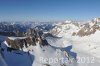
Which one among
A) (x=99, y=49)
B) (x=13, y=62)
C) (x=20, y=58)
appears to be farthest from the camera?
(x=99, y=49)

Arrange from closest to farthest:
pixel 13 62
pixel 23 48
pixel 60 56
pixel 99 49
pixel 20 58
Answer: pixel 13 62, pixel 20 58, pixel 60 56, pixel 23 48, pixel 99 49

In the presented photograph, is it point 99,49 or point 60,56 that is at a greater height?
point 60,56

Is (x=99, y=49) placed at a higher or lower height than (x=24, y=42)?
lower

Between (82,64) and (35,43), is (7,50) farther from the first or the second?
(82,64)

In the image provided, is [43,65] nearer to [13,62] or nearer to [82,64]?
[13,62]

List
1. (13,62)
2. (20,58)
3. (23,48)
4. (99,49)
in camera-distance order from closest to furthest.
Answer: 1. (13,62)
2. (20,58)
3. (23,48)
4. (99,49)

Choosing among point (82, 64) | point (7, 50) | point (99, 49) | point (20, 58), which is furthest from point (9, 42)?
point (99, 49)

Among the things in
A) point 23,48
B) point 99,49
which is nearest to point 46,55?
point 23,48

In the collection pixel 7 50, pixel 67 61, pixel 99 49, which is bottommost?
pixel 99 49

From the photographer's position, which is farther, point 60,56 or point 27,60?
point 60,56
